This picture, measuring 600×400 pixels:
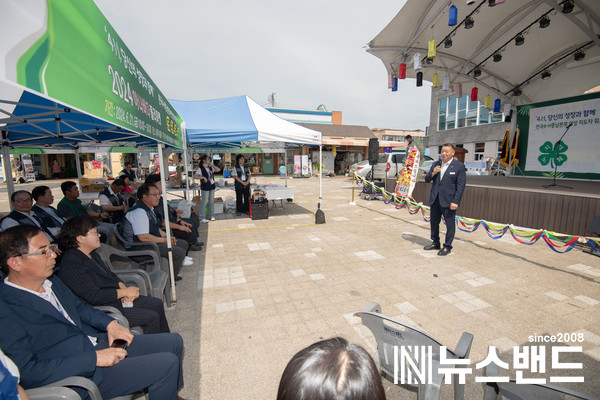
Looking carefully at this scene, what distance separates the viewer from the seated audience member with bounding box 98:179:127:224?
5.75 meters

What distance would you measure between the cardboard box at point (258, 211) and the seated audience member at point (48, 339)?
6.38 metres

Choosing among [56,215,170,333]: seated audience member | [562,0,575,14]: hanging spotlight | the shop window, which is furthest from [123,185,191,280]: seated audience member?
A: the shop window

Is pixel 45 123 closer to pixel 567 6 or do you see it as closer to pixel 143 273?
pixel 143 273

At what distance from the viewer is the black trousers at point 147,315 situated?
237 centimetres

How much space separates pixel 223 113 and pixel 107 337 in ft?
22.5

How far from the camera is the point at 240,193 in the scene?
356 inches

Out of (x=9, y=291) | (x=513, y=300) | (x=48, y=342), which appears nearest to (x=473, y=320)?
(x=513, y=300)

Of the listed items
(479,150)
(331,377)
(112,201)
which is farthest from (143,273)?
(479,150)

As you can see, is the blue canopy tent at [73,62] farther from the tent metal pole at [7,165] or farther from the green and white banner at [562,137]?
the green and white banner at [562,137]

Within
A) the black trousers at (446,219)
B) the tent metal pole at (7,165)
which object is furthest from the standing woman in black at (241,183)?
the black trousers at (446,219)

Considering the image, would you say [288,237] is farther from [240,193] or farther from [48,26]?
[48,26]

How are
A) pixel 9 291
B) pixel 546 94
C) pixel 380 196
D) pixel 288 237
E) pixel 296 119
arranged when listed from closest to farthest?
pixel 9 291 < pixel 288 237 < pixel 546 94 < pixel 380 196 < pixel 296 119

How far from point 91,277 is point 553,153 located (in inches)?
564

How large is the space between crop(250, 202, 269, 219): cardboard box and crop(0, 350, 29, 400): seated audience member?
7.08m
